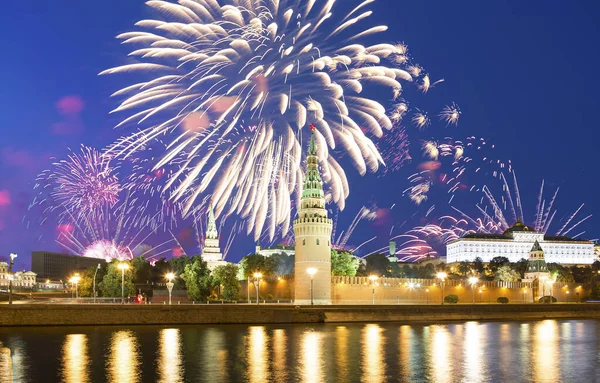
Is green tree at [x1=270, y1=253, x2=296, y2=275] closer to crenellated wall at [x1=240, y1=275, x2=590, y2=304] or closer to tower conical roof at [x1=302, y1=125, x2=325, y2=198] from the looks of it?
crenellated wall at [x1=240, y1=275, x2=590, y2=304]

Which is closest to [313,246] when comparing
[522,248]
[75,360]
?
[75,360]

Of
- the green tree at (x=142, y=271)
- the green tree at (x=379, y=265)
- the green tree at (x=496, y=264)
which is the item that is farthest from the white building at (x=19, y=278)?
the green tree at (x=496, y=264)

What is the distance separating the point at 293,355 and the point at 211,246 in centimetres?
10895

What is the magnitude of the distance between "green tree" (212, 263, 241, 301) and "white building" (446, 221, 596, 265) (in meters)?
111

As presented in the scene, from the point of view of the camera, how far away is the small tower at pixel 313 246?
3068 inches

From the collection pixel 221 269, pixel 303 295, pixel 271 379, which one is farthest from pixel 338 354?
pixel 221 269

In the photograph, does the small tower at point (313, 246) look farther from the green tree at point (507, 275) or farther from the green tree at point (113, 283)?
the green tree at point (507, 275)

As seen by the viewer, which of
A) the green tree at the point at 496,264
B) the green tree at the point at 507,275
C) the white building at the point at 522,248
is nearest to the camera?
the green tree at the point at 507,275

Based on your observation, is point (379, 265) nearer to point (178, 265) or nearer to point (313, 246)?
point (178, 265)

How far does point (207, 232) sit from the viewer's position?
14462 cm

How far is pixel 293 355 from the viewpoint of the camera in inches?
1359

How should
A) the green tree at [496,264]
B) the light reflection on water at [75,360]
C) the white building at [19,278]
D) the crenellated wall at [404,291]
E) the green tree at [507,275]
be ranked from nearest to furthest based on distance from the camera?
the light reflection on water at [75,360]
the crenellated wall at [404,291]
the green tree at [507,275]
the green tree at [496,264]
the white building at [19,278]

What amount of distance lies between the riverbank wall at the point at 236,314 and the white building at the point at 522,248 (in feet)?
396

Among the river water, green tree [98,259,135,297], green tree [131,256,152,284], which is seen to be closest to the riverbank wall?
the river water
